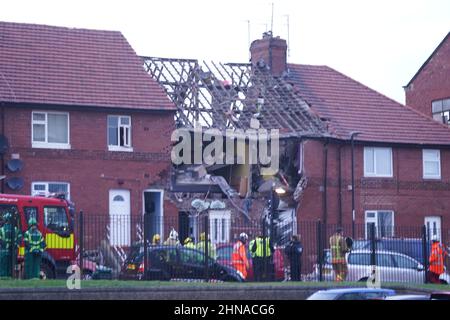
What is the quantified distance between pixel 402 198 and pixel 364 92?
237 inches

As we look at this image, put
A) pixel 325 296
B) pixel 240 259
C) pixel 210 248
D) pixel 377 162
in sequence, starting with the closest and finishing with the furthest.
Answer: pixel 325 296 < pixel 210 248 < pixel 240 259 < pixel 377 162

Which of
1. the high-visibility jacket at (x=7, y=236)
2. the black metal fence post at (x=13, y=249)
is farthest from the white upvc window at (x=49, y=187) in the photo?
the black metal fence post at (x=13, y=249)

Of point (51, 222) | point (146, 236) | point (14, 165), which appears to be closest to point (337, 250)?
point (146, 236)

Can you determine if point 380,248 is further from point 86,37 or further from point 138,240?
point 86,37

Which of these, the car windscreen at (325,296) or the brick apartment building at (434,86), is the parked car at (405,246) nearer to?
the car windscreen at (325,296)

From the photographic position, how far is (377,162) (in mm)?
49938

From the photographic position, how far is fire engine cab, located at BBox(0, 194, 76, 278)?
104 feet

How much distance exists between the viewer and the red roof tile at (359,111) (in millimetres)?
50219

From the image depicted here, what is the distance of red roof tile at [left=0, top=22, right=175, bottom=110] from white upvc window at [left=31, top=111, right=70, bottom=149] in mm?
616

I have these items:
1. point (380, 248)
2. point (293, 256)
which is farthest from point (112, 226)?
point (380, 248)

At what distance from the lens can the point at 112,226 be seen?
31047mm

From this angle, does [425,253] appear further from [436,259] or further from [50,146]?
[50,146]

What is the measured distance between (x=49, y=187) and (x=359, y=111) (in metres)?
15.6

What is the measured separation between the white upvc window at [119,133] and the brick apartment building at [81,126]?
39mm
